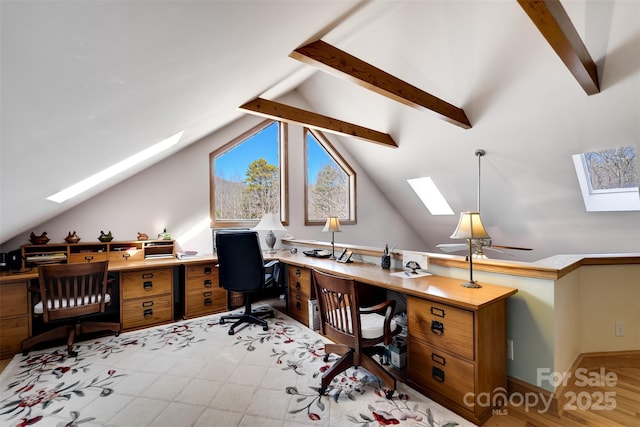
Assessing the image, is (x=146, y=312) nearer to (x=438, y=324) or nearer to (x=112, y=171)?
(x=112, y=171)

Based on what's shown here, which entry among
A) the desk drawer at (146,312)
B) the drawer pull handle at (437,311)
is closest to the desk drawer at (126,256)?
the desk drawer at (146,312)

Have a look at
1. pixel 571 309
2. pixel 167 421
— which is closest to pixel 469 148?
pixel 571 309

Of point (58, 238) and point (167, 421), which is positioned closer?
point (167, 421)

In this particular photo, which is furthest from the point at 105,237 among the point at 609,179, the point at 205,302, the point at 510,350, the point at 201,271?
the point at 609,179

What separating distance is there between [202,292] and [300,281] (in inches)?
50.6

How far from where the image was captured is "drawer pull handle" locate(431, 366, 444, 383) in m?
1.85

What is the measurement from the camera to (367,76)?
2590 mm

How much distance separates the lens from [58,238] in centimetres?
322

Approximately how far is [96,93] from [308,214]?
4.14m

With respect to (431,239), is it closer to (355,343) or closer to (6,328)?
(355,343)

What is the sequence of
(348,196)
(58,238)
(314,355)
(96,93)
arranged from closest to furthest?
(96,93)
(314,355)
(58,238)
(348,196)

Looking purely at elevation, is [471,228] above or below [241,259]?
above

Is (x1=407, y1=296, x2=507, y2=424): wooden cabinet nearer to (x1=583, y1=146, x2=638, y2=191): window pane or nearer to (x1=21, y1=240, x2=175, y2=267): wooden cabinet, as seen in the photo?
(x1=583, y1=146, x2=638, y2=191): window pane

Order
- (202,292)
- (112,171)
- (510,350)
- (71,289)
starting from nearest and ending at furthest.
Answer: (510,350) → (71,289) → (112,171) → (202,292)
